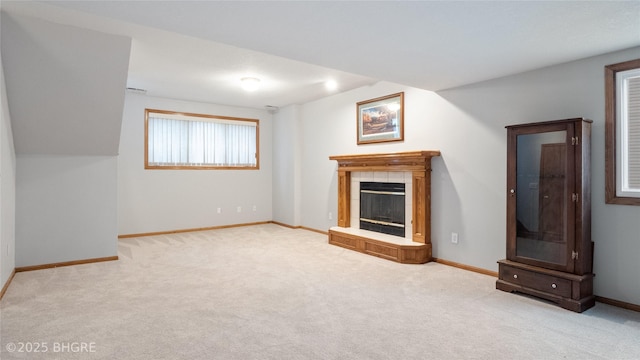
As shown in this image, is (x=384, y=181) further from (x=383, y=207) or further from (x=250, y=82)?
(x=250, y=82)

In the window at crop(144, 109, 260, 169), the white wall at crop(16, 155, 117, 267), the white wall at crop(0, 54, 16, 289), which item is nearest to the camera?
the white wall at crop(0, 54, 16, 289)

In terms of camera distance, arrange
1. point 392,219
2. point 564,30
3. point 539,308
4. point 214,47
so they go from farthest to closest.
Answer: point 392,219, point 214,47, point 539,308, point 564,30

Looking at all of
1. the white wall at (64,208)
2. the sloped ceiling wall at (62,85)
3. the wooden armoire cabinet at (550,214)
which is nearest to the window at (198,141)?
the white wall at (64,208)

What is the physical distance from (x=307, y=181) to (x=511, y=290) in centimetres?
434

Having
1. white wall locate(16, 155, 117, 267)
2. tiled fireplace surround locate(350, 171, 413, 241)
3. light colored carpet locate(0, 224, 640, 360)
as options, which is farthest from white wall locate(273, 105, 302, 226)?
white wall locate(16, 155, 117, 267)

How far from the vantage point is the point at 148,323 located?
2730mm

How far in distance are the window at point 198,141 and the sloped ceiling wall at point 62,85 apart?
1982 mm

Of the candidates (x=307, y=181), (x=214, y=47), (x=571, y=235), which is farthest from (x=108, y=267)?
(x=571, y=235)

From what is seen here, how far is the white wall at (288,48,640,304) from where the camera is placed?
3.11m

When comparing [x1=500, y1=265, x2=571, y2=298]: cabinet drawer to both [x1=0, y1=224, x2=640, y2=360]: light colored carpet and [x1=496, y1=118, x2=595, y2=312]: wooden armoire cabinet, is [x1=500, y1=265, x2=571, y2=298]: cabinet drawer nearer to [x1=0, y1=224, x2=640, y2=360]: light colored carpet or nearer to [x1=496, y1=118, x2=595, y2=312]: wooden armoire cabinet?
[x1=496, y1=118, x2=595, y2=312]: wooden armoire cabinet

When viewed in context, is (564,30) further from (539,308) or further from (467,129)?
(539,308)

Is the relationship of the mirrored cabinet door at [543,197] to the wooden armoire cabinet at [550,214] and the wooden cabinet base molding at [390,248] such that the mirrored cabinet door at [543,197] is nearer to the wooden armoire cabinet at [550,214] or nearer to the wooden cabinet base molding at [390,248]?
the wooden armoire cabinet at [550,214]

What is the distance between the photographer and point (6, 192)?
3619 millimetres

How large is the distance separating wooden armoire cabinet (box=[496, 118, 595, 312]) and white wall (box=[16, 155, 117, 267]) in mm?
4865
